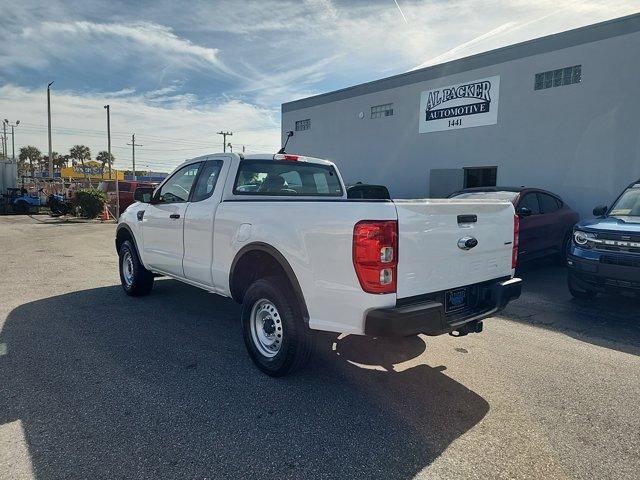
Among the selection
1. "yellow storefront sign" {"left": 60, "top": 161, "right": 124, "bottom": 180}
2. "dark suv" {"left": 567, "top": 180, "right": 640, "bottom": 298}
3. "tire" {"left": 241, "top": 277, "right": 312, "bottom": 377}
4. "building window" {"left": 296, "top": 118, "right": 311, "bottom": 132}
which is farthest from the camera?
"yellow storefront sign" {"left": 60, "top": 161, "right": 124, "bottom": 180}

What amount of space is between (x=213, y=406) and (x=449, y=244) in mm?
2112

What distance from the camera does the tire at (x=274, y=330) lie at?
3475 mm

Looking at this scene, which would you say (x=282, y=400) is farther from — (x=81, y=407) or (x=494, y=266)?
(x=494, y=266)

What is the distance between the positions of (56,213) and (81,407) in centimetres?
2253

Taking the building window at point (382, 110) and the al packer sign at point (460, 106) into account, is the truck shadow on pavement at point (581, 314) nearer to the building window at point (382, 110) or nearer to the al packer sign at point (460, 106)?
the al packer sign at point (460, 106)

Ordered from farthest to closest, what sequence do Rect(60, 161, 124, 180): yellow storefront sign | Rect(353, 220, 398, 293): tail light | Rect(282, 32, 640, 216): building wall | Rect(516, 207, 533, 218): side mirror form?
Rect(60, 161, 124, 180): yellow storefront sign
Rect(282, 32, 640, 216): building wall
Rect(516, 207, 533, 218): side mirror
Rect(353, 220, 398, 293): tail light

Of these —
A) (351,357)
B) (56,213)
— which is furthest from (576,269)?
(56,213)

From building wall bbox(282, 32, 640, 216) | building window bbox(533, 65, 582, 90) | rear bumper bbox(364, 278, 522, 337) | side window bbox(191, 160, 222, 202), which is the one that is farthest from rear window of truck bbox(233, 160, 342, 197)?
building window bbox(533, 65, 582, 90)

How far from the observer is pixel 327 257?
3127 millimetres

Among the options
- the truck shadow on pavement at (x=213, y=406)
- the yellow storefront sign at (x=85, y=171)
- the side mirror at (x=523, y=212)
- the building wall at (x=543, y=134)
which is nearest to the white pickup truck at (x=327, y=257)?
the truck shadow on pavement at (x=213, y=406)

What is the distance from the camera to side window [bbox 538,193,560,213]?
875 cm

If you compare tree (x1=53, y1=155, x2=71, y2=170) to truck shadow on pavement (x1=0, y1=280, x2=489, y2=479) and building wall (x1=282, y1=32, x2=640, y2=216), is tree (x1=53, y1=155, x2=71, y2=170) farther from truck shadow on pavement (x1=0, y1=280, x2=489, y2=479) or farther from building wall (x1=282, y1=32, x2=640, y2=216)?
truck shadow on pavement (x1=0, y1=280, x2=489, y2=479)

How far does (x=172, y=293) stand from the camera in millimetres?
6633

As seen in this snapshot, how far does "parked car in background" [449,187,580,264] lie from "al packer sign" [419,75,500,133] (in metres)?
5.43
